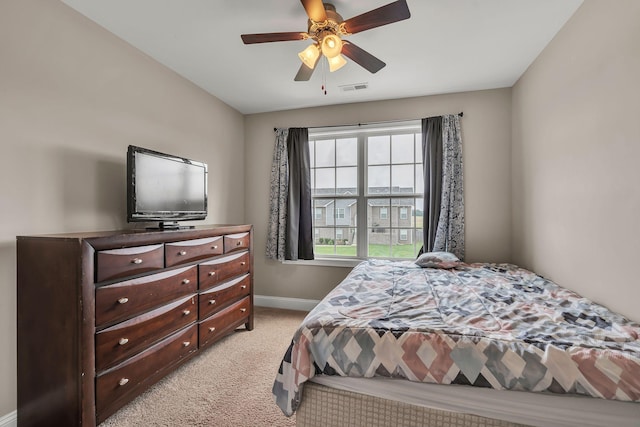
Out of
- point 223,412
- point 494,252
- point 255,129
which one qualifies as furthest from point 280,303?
point 494,252

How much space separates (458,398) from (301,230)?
2.72 m

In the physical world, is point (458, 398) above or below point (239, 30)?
below

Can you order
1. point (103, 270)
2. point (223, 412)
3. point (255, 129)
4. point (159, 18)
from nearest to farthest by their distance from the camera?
1. point (103, 270)
2. point (223, 412)
3. point (159, 18)
4. point (255, 129)

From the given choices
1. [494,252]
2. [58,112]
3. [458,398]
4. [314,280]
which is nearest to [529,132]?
[494,252]

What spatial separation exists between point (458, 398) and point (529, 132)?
8.44 ft

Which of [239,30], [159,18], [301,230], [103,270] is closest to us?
[103,270]

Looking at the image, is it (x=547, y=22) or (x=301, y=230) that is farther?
(x=301, y=230)

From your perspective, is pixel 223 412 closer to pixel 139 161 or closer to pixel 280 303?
pixel 139 161

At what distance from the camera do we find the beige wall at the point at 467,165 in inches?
125

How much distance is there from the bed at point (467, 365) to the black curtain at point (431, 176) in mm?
1615

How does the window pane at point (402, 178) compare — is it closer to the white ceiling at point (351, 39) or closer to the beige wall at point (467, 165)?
the beige wall at point (467, 165)

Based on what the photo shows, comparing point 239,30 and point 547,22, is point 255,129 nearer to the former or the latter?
point 239,30

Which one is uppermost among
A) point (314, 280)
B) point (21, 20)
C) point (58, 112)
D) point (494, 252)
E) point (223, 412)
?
point (21, 20)

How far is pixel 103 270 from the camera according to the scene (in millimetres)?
1607
